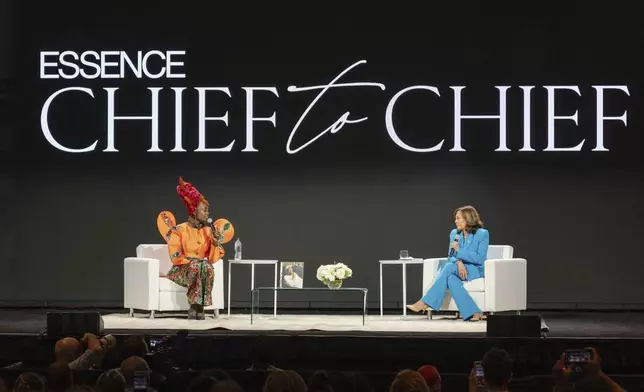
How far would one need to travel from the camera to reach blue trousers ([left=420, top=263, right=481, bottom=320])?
29.5 ft

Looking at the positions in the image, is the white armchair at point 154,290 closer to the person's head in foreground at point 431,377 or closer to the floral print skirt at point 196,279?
the floral print skirt at point 196,279

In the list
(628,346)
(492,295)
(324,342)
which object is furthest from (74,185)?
(628,346)

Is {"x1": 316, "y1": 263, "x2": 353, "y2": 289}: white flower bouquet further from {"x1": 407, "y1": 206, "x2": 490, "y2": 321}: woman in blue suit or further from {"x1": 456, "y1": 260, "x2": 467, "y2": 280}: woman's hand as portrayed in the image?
{"x1": 456, "y1": 260, "x2": 467, "y2": 280}: woman's hand

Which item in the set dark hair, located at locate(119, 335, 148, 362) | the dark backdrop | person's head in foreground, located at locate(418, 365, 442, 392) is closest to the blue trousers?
the dark backdrop

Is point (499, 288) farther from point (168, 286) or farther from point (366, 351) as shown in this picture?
point (366, 351)

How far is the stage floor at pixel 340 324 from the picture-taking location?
313 inches

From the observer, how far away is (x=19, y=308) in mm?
10250

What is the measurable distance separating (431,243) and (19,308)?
3.80 m

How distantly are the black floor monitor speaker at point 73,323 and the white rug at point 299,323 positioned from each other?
70.2 inches

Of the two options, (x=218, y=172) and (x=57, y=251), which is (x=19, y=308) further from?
(x=218, y=172)

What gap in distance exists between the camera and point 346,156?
1016cm

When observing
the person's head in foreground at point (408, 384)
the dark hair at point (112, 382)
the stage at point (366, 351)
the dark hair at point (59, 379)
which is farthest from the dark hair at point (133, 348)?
the person's head in foreground at point (408, 384)

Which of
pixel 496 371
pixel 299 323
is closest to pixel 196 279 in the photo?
pixel 299 323

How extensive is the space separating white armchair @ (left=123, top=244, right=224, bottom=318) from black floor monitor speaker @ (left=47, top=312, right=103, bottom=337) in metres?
A: 2.74
